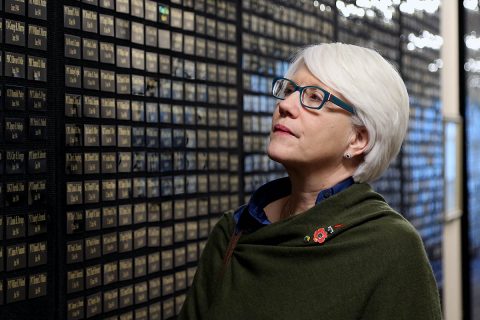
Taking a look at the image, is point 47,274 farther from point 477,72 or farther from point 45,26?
point 477,72

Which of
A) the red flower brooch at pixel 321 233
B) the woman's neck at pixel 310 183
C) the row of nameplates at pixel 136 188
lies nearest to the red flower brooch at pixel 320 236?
the red flower brooch at pixel 321 233

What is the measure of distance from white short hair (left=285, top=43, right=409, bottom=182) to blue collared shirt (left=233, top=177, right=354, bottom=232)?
75mm

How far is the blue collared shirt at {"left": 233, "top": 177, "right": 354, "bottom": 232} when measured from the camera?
1.48 meters

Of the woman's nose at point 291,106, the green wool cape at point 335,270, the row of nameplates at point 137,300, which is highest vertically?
the woman's nose at point 291,106

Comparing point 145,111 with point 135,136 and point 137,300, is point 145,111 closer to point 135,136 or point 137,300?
point 135,136

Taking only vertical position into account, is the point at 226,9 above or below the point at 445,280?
above

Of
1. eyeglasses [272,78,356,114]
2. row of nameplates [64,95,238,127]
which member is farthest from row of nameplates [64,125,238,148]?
eyeglasses [272,78,356,114]

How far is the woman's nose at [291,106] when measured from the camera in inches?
55.5

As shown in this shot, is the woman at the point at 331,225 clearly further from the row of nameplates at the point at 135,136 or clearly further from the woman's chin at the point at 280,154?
the row of nameplates at the point at 135,136

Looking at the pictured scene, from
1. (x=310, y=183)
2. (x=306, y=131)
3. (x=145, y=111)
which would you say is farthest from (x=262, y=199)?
(x=145, y=111)

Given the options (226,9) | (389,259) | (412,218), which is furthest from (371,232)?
(412,218)

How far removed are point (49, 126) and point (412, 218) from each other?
2.21m

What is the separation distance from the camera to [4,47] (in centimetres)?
132

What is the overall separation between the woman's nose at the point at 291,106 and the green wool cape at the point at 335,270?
19cm
